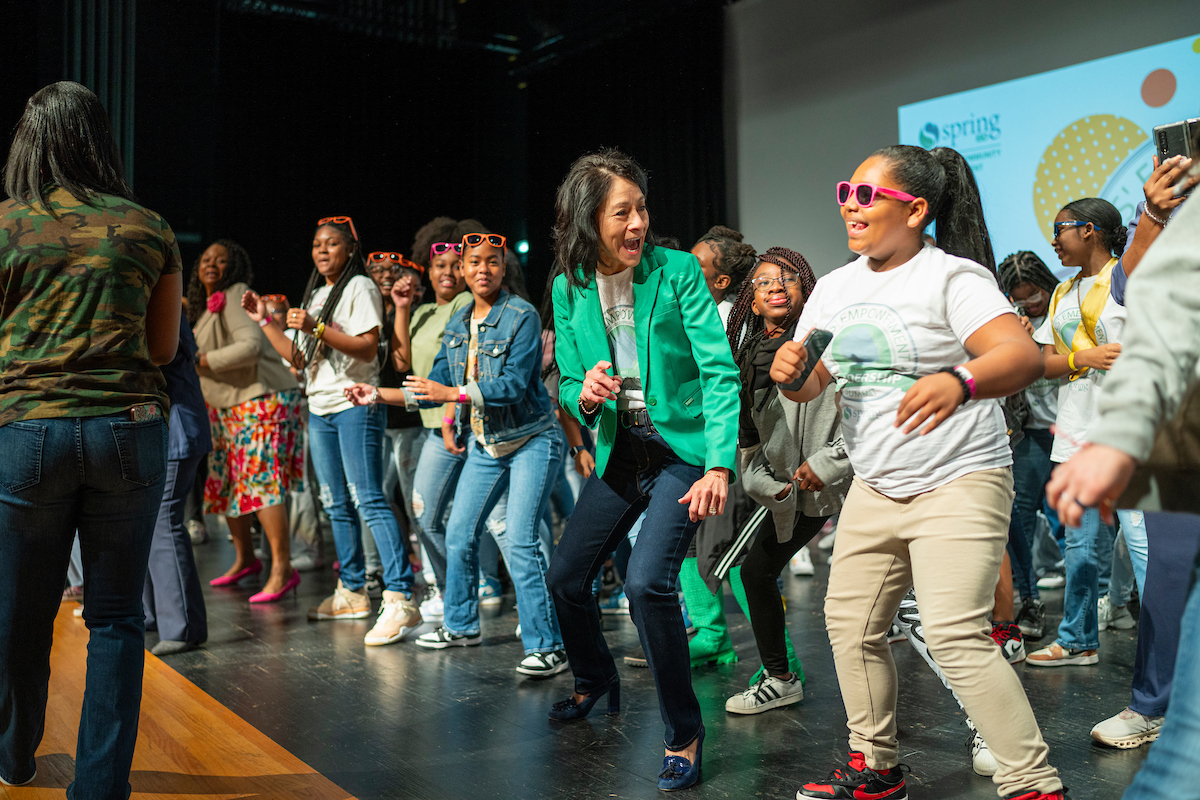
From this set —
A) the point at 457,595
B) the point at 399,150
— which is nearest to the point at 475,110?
the point at 399,150

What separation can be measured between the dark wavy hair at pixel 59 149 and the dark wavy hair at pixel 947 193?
5.49 ft

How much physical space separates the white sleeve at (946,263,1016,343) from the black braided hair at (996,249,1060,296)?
105 inches

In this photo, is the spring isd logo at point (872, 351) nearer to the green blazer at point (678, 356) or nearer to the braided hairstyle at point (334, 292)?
the green blazer at point (678, 356)

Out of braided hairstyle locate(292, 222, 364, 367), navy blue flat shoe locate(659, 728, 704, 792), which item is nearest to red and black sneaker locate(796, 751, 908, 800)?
navy blue flat shoe locate(659, 728, 704, 792)

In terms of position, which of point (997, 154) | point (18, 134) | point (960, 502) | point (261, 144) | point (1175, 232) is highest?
point (261, 144)

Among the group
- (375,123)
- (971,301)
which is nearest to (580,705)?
(971,301)

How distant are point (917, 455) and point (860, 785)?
2.52 ft

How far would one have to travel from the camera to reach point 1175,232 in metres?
1.23

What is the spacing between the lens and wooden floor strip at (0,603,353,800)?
2.37 m

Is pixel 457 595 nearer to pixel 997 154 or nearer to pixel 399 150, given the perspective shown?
pixel 997 154

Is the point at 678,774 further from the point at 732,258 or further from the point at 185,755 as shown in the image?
the point at 732,258

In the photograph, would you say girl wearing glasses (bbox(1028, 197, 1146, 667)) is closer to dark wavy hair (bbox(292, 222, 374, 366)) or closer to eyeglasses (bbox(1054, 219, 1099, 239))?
eyeglasses (bbox(1054, 219, 1099, 239))

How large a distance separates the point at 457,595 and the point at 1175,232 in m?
3.01

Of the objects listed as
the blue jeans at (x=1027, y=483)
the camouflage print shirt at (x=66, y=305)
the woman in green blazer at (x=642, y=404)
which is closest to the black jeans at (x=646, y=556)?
the woman in green blazer at (x=642, y=404)
